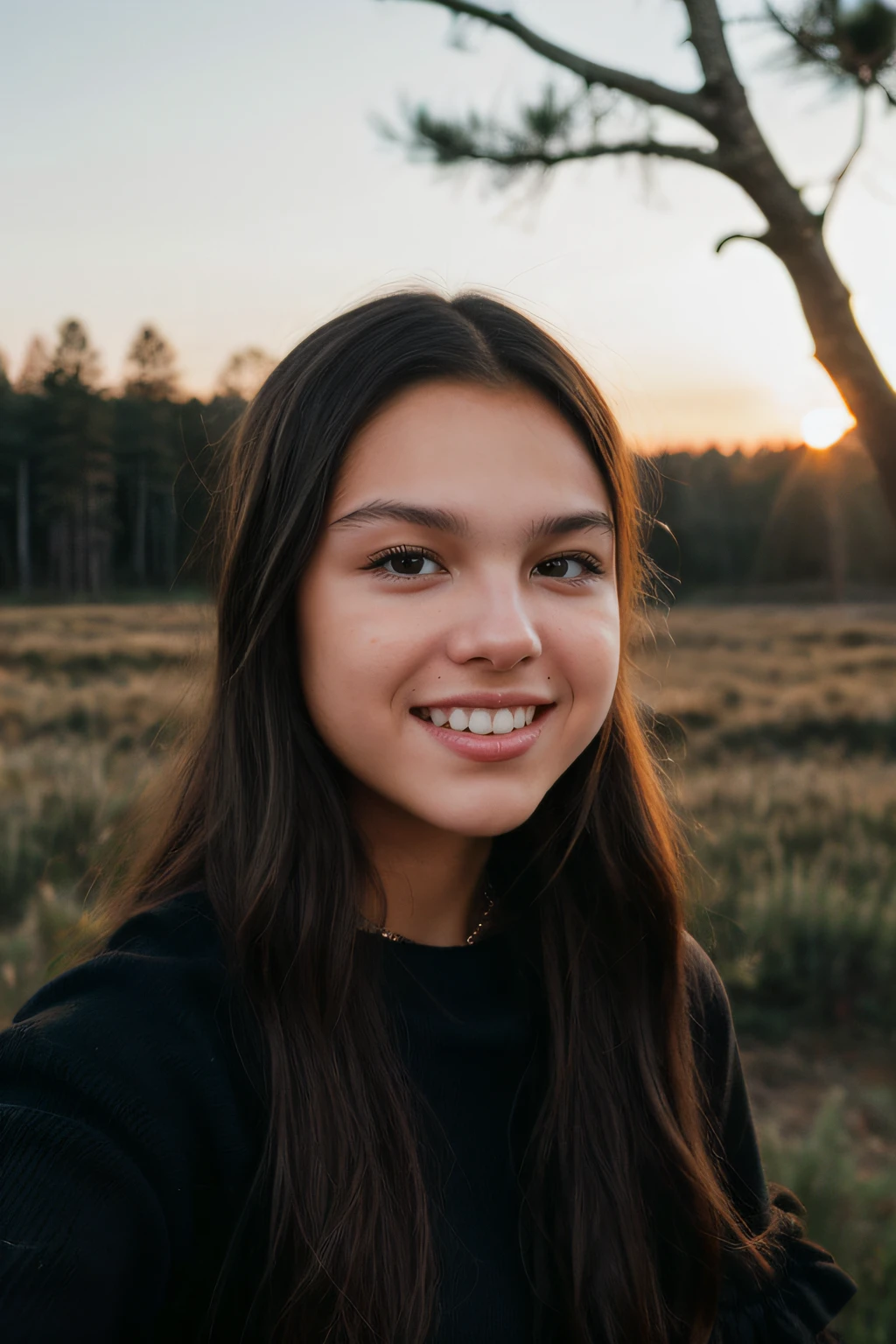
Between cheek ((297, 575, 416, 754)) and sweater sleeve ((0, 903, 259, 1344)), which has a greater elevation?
cheek ((297, 575, 416, 754))

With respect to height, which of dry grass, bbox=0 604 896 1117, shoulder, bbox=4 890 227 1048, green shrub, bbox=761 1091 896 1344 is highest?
shoulder, bbox=4 890 227 1048

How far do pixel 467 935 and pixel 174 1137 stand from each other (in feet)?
2.13

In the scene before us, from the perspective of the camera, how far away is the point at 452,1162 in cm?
137

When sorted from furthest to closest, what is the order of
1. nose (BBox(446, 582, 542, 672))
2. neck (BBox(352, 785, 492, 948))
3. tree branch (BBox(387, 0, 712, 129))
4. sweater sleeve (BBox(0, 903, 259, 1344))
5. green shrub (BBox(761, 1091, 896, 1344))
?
tree branch (BBox(387, 0, 712, 129)) → green shrub (BBox(761, 1091, 896, 1344)) → neck (BBox(352, 785, 492, 948)) → nose (BBox(446, 582, 542, 672)) → sweater sleeve (BBox(0, 903, 259, 1344))

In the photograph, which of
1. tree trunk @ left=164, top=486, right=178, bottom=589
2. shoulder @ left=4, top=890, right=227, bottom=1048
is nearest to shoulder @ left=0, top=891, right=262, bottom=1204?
shoulder @ left=4, top=890, right=227, bottom=1048

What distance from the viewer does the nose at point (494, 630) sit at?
4.25 feet

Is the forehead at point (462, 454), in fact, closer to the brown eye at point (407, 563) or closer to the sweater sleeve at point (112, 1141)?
the brown eye at point (407, 563)

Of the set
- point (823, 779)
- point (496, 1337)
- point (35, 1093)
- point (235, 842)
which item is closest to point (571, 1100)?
point (496, 1337)

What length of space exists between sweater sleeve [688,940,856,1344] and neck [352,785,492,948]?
0.49m

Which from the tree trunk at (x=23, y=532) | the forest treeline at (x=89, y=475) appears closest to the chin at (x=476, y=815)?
the forest treeline at (x=89, y=475)

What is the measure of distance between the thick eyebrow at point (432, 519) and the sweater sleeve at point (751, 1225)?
2.82 feet

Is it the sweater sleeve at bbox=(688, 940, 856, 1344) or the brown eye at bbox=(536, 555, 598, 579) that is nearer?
the brown eye at bbox=(536, 555, 598, 579)

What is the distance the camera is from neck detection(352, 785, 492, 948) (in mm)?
1555

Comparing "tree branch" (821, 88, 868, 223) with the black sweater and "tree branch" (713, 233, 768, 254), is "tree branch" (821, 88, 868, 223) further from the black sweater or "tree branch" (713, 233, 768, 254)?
the black sweater
